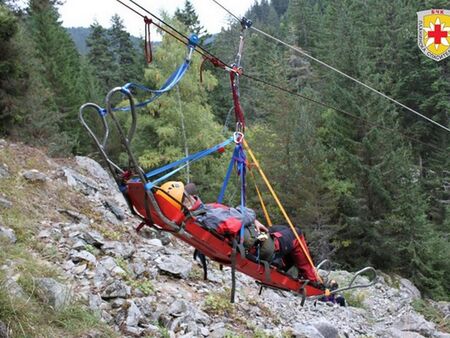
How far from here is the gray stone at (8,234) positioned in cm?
638

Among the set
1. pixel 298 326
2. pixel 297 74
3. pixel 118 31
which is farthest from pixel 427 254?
pixel 118 31

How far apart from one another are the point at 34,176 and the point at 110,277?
11.2 ft

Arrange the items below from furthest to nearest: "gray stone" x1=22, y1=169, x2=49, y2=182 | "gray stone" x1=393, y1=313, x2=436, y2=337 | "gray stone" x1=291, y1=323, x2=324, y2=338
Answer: "gray stone" x1=393, y1=313, x2=436, y2=337 < "gray stone" x1=22, y1=169, x2=49, y2=182 < "gray stone" x1=291, y1=323, x2=324, y2=338

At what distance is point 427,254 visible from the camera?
66.9 feet

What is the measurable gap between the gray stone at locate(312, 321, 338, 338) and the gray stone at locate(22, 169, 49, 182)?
19.3 feet

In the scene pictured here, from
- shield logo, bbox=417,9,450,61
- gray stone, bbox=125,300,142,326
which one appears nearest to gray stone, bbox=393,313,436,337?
gray stone, bbox=125,300,142,326

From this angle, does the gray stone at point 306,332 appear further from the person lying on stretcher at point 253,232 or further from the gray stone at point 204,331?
the person lying on stretcher at point 253,232

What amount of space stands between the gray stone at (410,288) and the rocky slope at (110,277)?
6192 millimetres

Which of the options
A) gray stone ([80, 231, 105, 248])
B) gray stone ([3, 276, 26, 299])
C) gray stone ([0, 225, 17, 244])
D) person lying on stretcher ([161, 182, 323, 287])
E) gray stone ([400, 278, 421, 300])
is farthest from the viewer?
gray stone ([400, 278, 421, 300])

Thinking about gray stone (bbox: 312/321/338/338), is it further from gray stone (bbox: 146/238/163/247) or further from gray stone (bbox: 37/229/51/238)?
gray stone (bbox: 37/229/51/238)

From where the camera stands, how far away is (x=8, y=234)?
6.57 metres

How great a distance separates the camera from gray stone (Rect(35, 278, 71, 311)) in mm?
5129

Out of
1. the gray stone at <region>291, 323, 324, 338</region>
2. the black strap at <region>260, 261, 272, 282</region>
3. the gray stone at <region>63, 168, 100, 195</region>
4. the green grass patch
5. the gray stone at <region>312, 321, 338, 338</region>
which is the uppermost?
the black strap at <region>260, 261, 272, 282</region>

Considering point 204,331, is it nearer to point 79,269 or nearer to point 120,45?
point 79,269
